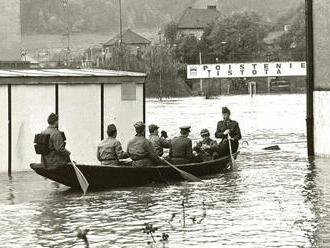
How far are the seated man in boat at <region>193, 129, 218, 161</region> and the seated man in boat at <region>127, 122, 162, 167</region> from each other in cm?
A: 265

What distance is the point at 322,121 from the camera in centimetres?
2708

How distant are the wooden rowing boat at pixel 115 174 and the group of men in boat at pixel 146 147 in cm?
25

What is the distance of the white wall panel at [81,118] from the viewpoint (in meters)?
26.4

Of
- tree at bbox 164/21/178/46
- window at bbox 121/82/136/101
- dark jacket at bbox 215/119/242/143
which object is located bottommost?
dark jacket at bbox 215/119/242/143

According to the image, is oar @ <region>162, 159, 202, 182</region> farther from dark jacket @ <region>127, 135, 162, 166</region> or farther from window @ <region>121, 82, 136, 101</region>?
window @ <region>121, 82, 136, 101</region>

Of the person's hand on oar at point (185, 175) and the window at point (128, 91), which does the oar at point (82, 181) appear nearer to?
the person's hand on oar at point (185, 175)

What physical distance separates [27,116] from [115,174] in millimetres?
5990

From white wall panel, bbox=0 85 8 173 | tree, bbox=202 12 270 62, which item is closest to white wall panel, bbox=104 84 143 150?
white wall panel, bbox=0 85 8 173

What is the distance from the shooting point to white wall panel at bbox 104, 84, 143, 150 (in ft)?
88.3

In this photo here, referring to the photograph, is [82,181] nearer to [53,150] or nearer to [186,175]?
[53,150]

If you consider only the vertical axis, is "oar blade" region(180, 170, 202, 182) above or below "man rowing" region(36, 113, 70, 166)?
below

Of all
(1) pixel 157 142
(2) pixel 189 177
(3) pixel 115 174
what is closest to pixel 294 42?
(1) pixel 157 142

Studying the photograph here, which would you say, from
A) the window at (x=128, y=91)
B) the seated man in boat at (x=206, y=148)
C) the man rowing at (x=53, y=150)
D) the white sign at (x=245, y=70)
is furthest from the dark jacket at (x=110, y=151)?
the white sign at (x=245, y=70)

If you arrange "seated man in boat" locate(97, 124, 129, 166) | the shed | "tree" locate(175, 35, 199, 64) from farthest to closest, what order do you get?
"tree" locate(175, 35, 199, 64) < the shed < "seated man in boat" locate(97, 124, 129, 166)
